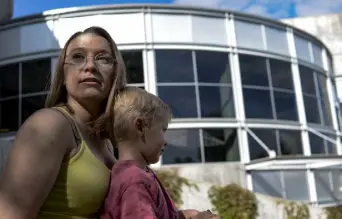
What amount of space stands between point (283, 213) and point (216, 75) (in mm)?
6071

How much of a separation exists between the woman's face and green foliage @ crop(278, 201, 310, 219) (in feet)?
31.2

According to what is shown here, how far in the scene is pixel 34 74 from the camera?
597 inches

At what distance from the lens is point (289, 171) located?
14.1 metres

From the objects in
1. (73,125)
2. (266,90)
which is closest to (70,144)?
(73,125)

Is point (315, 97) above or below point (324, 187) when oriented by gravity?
above

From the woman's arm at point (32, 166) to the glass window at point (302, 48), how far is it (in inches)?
659

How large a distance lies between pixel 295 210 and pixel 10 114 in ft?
33.0

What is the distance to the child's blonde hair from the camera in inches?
67.7

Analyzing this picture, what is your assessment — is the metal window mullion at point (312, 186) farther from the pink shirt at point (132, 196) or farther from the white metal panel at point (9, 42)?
the pink shirt at point (132, 196)

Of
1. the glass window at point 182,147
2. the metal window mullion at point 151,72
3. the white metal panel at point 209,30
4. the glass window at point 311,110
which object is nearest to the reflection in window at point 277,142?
the glass window at point 311,110

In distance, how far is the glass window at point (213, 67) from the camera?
583 inches

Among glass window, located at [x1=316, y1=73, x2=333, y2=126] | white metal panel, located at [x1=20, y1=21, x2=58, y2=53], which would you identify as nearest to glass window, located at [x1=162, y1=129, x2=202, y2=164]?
white metal panel, located at [x1=20, y1=21, x2=58, y2=53]

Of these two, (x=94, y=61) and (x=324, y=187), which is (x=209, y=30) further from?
(x=94, y=61)

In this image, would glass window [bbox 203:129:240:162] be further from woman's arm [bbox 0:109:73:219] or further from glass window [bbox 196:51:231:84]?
woman's arm [bbox 0:109:73:219]
